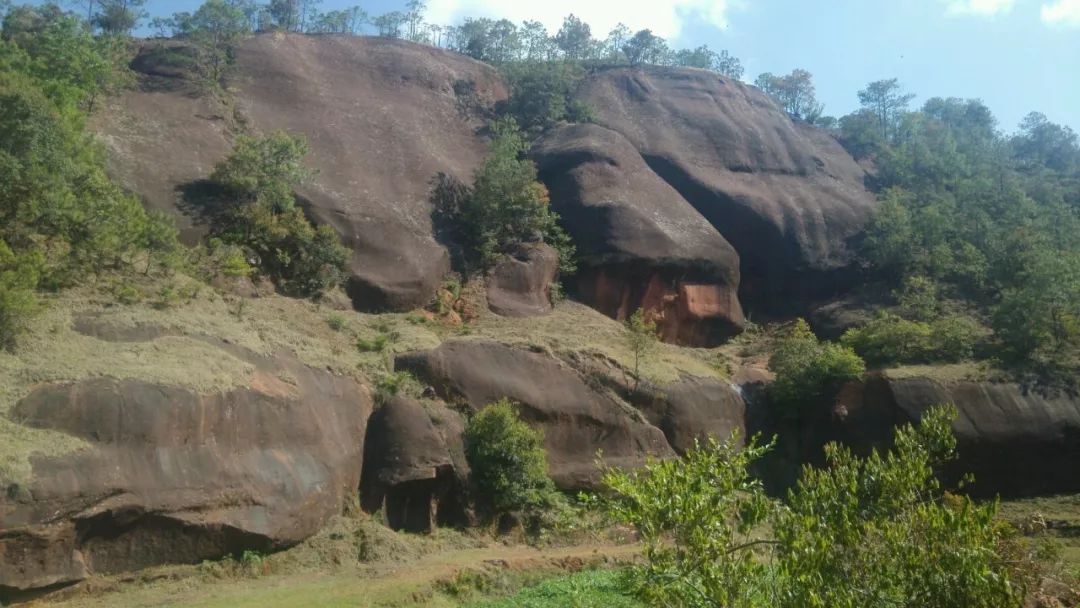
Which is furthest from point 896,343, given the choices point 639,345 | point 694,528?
point 694,528

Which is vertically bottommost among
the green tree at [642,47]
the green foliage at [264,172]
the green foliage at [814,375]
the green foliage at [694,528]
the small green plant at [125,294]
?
the green foliage at [694,528]

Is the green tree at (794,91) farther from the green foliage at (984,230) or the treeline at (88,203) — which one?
the treeline at (88,203)

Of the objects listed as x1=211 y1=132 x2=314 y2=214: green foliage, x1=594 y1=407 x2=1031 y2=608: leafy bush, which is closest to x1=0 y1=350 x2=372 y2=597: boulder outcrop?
x1=211 y1=132 x2=314 y2=214: green foliage

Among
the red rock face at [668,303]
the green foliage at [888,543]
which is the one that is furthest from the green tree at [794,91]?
the green foliage at [888,543]

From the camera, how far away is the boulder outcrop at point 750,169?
39.0m

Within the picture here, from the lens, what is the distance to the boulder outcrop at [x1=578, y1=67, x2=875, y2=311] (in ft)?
128

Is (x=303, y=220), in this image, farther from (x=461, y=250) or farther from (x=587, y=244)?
(x=587, y=244)

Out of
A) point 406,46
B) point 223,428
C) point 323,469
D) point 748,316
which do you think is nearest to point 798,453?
point 748,316

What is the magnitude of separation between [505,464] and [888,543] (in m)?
15.6

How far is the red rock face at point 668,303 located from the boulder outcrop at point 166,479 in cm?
1602

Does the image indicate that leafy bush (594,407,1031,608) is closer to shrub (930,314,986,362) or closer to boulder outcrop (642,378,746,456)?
boulder outcrop (642,378,746,456)

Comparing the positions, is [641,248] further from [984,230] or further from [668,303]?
[984,230]

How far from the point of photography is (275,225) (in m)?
26.9

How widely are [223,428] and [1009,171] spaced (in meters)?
48.0
